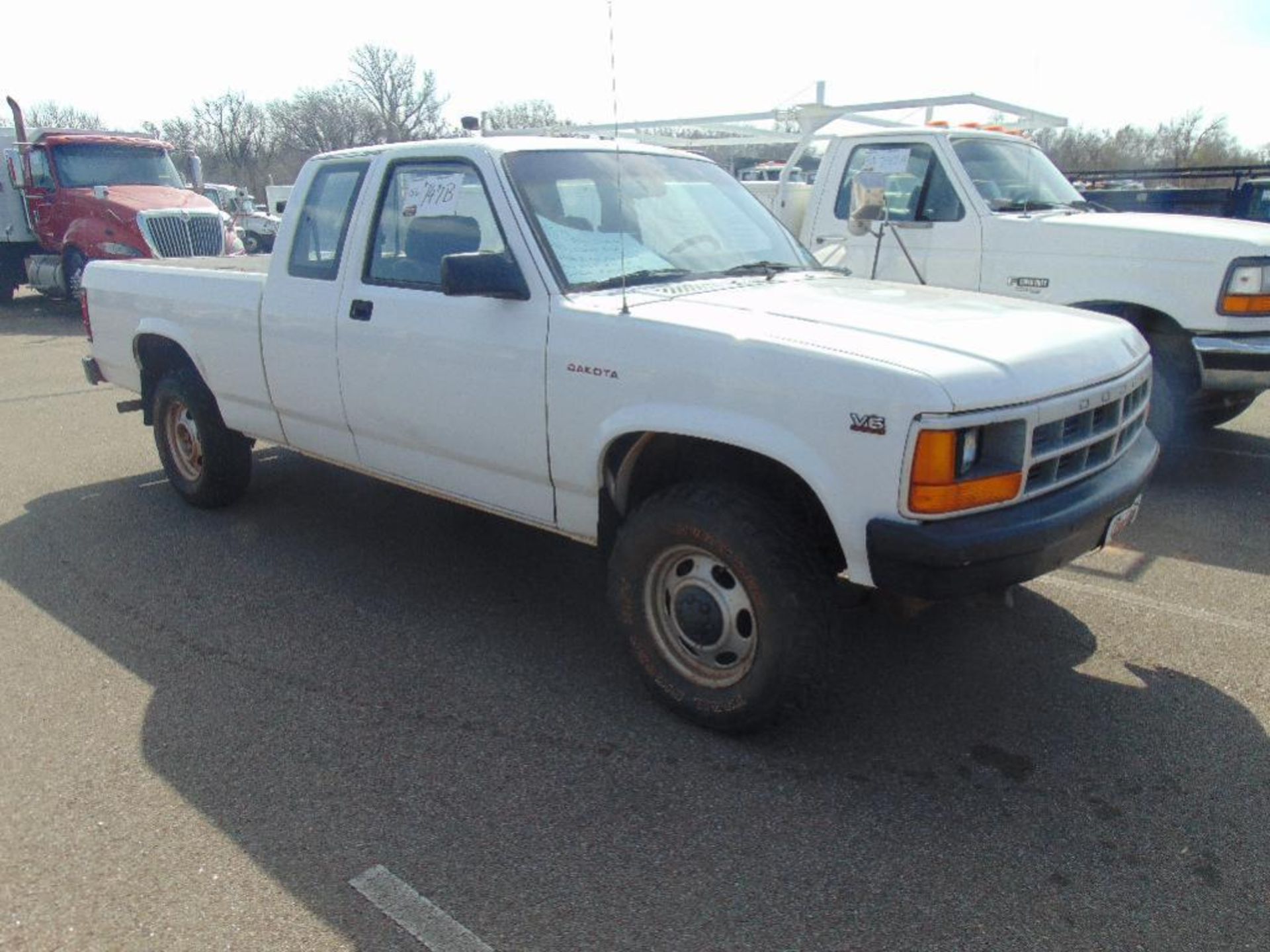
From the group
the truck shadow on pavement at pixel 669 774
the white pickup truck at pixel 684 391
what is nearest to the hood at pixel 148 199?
the white pickup truck at pixel 684 391

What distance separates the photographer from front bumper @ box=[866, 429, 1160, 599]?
270 cm

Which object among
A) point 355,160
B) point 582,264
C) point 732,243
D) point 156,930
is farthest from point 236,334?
point 156,930

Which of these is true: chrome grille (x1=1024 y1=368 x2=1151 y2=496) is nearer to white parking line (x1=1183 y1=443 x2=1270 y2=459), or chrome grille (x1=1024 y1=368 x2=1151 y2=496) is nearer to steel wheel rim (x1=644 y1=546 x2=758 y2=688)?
steel wheel rim (x1=644 y1=546 x2=758 y2=688)

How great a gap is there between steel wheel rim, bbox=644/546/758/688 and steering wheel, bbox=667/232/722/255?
1.31 meters

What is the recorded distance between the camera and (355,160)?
4.51 meters

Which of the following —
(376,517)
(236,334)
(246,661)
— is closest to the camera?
(246,661)

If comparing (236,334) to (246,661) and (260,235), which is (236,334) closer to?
(246,661)

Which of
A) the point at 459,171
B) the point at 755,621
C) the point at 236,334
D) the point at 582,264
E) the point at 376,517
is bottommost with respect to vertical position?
the point at 376,517

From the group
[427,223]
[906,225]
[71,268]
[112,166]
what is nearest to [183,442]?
[427,223]

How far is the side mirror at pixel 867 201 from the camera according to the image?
573cm

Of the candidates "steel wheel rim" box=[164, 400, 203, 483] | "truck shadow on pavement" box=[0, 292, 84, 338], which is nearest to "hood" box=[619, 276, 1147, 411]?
"steel wheel rim" box=[164, 400, 203, 483]

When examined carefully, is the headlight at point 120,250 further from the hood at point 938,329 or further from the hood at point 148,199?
the hood at point 938,329

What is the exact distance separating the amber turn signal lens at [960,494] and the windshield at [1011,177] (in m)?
4.43

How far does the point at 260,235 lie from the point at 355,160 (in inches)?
991
